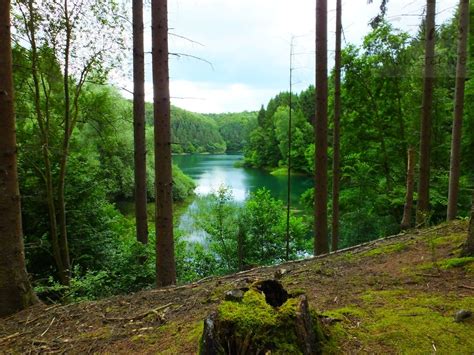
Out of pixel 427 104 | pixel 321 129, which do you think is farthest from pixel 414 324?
pixel 427 104

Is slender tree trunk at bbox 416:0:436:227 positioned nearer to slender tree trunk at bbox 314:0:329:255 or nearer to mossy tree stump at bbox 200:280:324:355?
slender tree trunk at bbox 314:0:329:255

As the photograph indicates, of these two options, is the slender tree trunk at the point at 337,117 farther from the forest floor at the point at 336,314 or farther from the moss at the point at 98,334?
the moss at the point at 98,334

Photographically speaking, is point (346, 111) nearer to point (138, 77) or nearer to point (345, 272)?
point (138, 77)

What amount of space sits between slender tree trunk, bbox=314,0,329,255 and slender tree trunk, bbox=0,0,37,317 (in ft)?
17.7

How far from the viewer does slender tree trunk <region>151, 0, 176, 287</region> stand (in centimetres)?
482

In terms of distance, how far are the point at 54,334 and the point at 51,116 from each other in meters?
6.18

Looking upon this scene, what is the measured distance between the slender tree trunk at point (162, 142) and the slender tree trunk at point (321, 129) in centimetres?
339

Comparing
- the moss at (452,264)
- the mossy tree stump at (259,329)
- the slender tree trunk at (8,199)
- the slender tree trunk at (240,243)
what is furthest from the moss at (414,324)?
the slender tree trunk at (240,243)

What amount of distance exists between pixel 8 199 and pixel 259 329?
2.98 m

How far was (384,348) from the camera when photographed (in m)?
1.97

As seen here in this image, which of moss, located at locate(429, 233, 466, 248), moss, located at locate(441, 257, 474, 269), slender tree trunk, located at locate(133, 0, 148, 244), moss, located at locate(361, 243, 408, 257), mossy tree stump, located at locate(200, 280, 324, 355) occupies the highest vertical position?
slender tree trunk, located at locate(133, 0, 148, 244)

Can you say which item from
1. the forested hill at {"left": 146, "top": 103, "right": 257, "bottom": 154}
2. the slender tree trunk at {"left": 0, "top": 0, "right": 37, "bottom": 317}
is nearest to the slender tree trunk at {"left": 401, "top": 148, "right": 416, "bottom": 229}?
the slender tree trunk at {"left": 0, "top": 0, "right": 37, "bottom": 317}

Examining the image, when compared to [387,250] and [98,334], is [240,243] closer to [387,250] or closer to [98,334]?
[387,250]

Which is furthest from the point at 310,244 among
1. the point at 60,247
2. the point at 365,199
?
the point at 60,247
